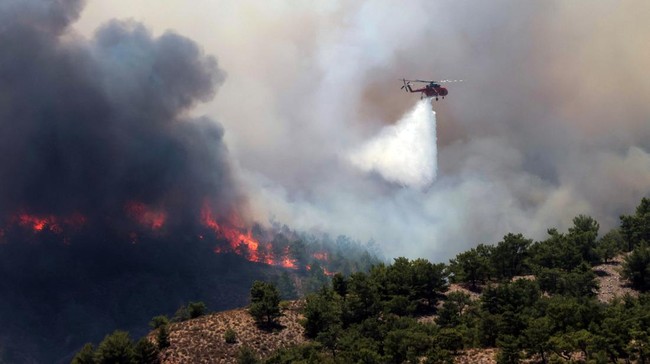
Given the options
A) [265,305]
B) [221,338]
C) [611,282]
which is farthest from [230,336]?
[611,282]

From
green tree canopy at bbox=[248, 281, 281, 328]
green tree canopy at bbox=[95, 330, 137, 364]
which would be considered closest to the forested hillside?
green tree canopy at bbox=[248, 281, 281, 328]

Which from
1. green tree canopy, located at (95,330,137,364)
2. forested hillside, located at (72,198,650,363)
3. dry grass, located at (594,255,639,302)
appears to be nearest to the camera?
forested hillside, located at (72,198,650,363)

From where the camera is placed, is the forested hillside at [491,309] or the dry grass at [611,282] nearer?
the forested hillside at [491,309]

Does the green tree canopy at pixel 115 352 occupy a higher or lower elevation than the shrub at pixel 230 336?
lower

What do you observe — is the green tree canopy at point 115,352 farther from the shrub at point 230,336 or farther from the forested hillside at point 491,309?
the shrub at point 230,336

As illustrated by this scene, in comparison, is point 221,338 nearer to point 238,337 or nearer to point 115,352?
point 238,337

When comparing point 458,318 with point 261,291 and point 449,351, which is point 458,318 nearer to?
point 449,351

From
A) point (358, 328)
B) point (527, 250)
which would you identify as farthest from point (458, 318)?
point (527, 250)

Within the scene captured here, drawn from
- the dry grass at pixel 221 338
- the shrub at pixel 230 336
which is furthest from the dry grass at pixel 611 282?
the shrub at pixel 230 336

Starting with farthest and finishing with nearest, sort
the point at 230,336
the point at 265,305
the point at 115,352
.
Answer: the point at 265,305, the point at 230,336, the point at 115,352

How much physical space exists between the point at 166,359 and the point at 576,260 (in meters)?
92.6

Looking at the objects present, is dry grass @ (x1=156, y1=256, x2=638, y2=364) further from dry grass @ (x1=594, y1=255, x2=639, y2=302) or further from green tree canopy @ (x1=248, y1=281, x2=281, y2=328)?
green tree canopy @ (x1=248, y1=281, x2=281, y2=328)

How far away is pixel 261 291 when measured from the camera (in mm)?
116250

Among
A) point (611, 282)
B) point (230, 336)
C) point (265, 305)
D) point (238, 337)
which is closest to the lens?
point (230, 336)
